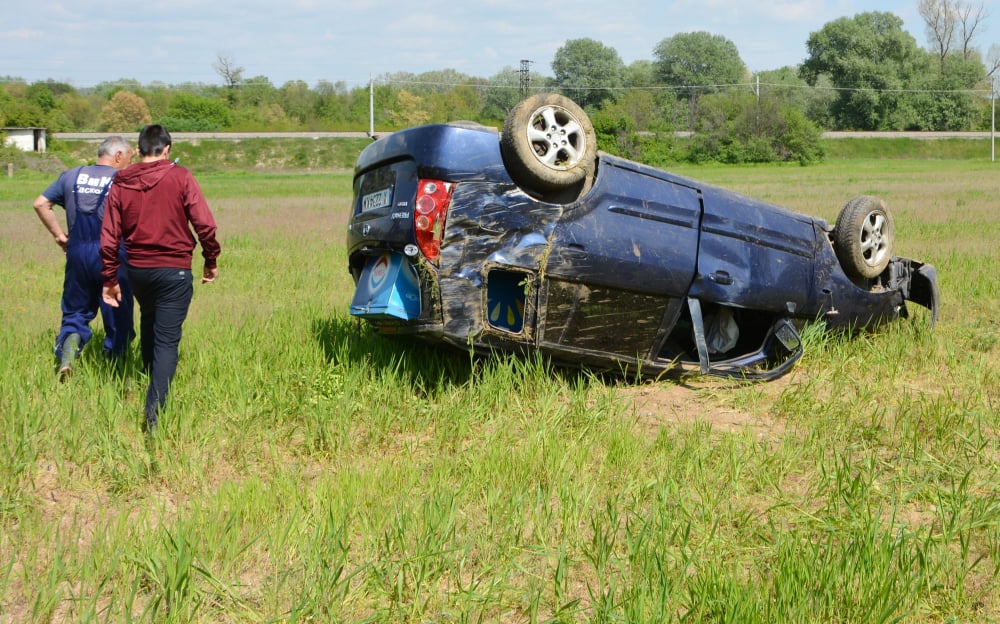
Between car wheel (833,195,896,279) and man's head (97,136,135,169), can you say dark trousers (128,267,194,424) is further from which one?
car wheel (833,195,896,279)

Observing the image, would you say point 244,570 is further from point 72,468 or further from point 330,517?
point 72,468

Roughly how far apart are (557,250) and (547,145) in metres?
0.62

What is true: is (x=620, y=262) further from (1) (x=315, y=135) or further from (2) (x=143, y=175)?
(1) (x=315, y=135)

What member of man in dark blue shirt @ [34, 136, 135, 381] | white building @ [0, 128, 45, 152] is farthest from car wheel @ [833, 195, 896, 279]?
white building @ [0, 128, 45, 152]

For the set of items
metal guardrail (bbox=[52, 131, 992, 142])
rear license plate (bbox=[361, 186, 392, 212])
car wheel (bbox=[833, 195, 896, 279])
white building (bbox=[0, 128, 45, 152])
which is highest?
metal guardrail (bbox=[52, 131, 992, 142])

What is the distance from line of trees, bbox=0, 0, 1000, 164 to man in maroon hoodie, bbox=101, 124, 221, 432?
5510 cm

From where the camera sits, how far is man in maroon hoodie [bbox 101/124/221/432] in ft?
17.2

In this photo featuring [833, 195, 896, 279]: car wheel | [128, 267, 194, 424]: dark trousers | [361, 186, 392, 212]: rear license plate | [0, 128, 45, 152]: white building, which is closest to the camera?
[128, 267, 194, 424]: dark trousers

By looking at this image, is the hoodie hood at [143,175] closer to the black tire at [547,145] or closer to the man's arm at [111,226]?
the man's arm at [111,226]

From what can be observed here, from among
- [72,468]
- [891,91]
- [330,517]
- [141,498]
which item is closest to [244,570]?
[330,517]

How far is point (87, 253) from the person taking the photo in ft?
20.9

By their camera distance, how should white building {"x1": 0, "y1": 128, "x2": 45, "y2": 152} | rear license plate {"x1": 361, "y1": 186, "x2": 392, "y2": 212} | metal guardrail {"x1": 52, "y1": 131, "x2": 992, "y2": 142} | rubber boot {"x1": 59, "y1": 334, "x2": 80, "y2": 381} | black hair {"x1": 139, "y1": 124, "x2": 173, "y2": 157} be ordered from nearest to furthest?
black hair {"x1": 139, "y1": 124, "x2": 173, "y2": 157} → rear license plate {"x1": 361, "y1": 186, "x2": 392, "y2": 212} → rubber boot {"x1": 59, "y1": 334, "x2": 80, "y2": 381} → white building {"x1": 0, "y1": 128, "x2": 45, "y2": 152} → metal guardrail {"x1": 52, "y1": 131, "x2": 992, "y2": 142}

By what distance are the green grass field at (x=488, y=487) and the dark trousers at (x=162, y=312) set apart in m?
0.18

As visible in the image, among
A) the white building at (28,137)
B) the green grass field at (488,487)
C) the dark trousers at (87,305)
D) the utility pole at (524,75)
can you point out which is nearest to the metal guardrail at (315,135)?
the white building at (28,137)
